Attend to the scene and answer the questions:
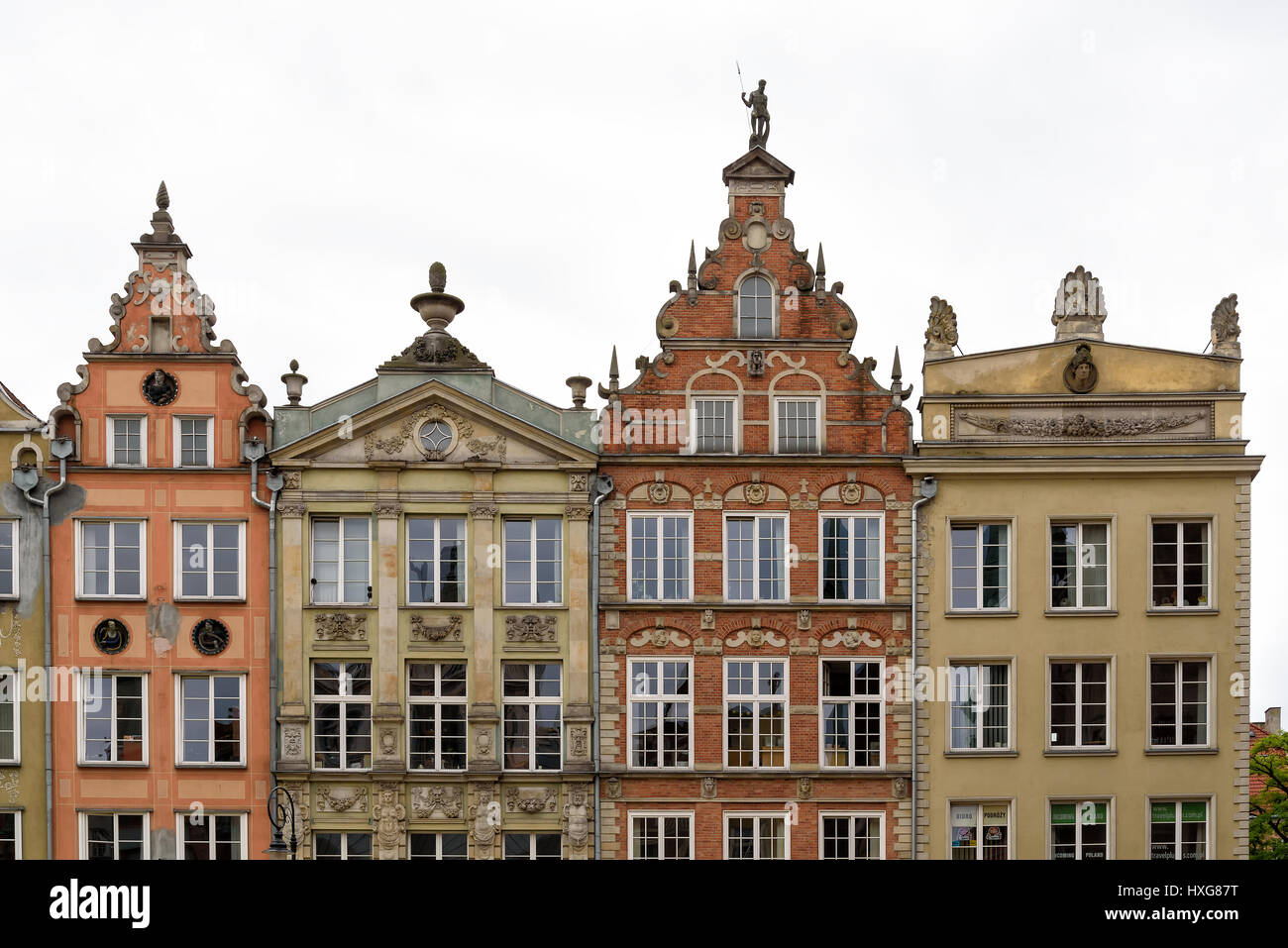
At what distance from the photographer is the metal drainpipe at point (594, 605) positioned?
2331 cm

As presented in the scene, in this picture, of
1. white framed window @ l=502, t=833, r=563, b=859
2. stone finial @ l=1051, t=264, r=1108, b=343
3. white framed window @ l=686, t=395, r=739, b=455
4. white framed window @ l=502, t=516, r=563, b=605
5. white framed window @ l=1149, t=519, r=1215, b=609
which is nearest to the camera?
white framed window @ l=502, t=833, r=563, b=859

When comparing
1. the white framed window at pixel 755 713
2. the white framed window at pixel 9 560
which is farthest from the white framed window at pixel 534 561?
the white framed window at pixel 9 560

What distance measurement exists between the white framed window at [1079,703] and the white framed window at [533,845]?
995 centimetres

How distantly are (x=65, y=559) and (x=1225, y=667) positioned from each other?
23.0 meters

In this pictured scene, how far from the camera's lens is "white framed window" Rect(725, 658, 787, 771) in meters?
23.5

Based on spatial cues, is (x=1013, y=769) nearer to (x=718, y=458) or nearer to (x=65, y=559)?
(x=718, y=458)

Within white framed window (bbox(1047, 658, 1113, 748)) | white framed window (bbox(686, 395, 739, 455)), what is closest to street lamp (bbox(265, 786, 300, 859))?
white framed window (bbox(686, 395, 739, 455))

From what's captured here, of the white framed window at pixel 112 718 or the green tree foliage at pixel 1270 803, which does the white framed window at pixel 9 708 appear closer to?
the white framed window at pixel 112 718

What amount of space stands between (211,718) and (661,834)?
9.14m

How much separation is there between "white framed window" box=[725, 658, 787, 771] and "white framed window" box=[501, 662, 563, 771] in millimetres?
3400

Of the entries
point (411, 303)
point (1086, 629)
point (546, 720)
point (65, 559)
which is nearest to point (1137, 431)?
point (1086, 629)

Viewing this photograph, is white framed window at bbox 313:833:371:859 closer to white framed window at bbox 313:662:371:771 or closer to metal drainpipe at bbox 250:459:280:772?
white framed window at bbox 313:662:371:771

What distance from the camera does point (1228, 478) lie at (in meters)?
23.8

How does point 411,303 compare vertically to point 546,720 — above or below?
above
